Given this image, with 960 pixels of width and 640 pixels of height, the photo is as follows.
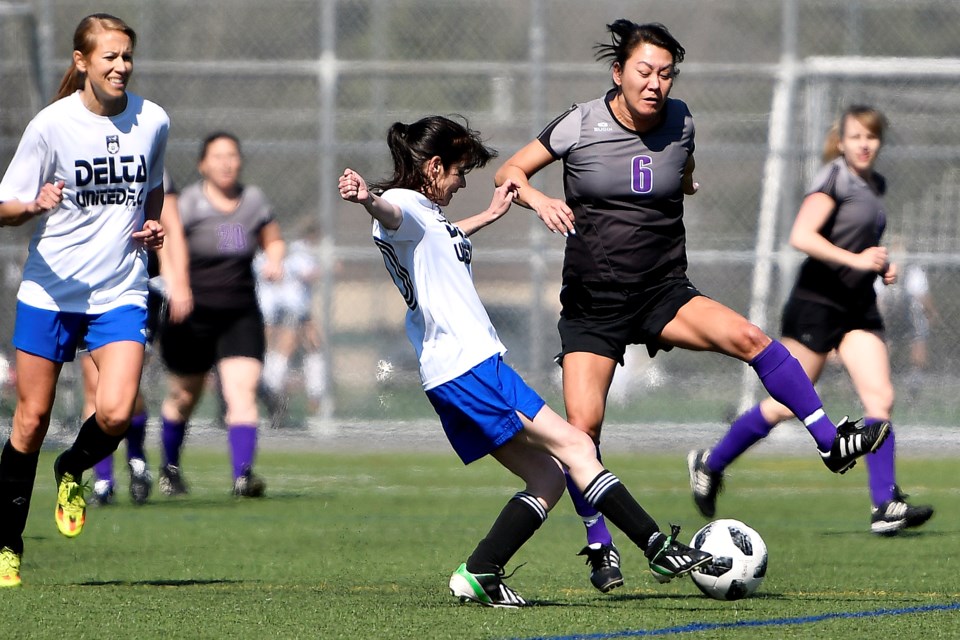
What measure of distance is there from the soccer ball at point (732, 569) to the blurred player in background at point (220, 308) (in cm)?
451

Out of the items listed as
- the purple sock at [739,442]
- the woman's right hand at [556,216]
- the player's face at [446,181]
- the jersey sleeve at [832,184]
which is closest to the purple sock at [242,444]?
the purple sock at [739,442]

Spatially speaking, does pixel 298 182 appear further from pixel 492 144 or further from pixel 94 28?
pixel 94 28

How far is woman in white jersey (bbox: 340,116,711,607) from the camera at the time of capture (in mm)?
5336

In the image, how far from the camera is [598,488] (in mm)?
5391

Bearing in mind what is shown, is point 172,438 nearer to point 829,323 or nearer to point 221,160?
point 221,160

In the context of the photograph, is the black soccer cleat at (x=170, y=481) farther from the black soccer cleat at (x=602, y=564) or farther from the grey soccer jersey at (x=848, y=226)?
the black soccer cleat at (x=602, y=564)

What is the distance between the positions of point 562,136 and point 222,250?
416cm

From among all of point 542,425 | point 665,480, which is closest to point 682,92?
point 665,480

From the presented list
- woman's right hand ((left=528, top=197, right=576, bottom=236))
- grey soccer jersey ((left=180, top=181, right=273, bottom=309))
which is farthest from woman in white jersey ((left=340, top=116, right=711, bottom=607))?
grey soccer jersey ((left=180, top=181, right=273, bottom=309))

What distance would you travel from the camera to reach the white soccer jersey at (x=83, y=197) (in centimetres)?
590

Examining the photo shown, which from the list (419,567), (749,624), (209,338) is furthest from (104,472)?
(749,624)

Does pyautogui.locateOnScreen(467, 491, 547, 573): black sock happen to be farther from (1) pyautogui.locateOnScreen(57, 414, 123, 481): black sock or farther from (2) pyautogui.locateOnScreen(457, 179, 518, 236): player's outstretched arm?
(1) pyautogui.locateOnScreen(57, 414, 123, 481): black sock

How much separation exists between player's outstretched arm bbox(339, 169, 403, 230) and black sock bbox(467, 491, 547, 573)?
3.27 feet

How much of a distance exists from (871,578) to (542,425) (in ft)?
5.78
